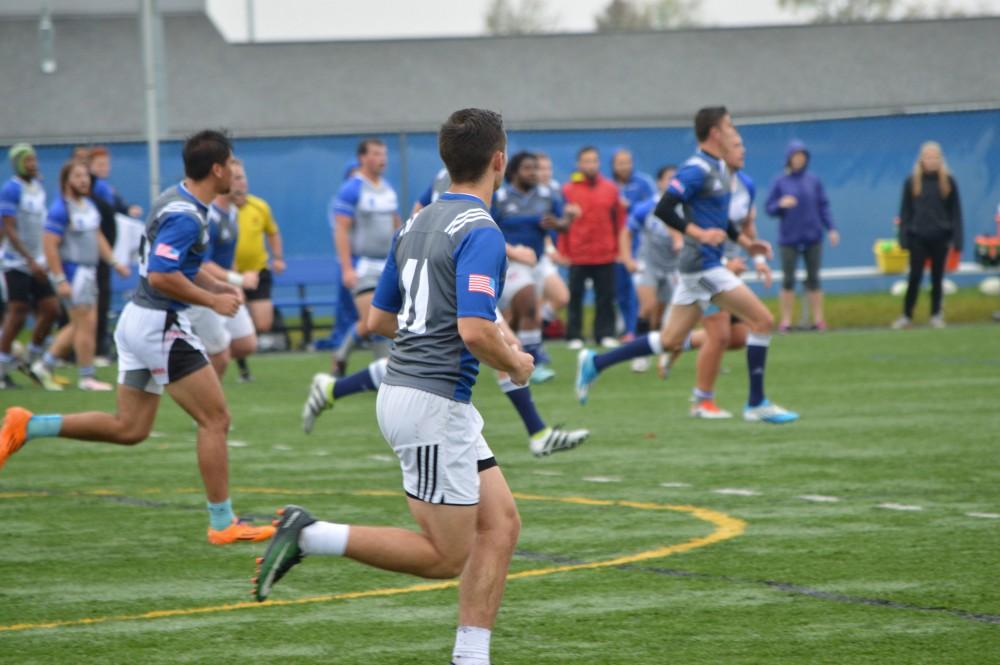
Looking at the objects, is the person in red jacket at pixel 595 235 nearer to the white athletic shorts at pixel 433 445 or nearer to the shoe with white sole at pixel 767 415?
the shoe with white sole at pixel 767 415

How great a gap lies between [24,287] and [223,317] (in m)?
6.48

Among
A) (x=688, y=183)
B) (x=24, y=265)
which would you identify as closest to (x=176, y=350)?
(x=688, y=183)

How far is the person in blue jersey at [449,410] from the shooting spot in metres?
5.01

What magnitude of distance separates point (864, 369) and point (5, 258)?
8.85 m

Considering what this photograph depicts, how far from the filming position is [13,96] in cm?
3534

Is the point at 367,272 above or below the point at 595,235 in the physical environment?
above

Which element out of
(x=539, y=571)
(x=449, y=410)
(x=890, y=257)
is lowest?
(x=890, y=257)

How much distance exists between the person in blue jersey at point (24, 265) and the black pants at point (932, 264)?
444 inches

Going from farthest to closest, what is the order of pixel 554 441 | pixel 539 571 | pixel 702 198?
pixel 702 198 < pixel 554 441 < pixel 539 571

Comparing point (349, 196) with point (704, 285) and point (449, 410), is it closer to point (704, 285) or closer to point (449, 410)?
point (704, 285)

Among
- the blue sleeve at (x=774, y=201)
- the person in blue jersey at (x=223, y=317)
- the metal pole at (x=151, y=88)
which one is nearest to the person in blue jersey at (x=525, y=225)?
the person in blue jersey at (x=223, y=317)

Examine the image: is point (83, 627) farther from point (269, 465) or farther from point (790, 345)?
point (790, 345)

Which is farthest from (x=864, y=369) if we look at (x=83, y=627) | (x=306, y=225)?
(x=83, y=627)

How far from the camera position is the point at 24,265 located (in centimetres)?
Answer: 1669
